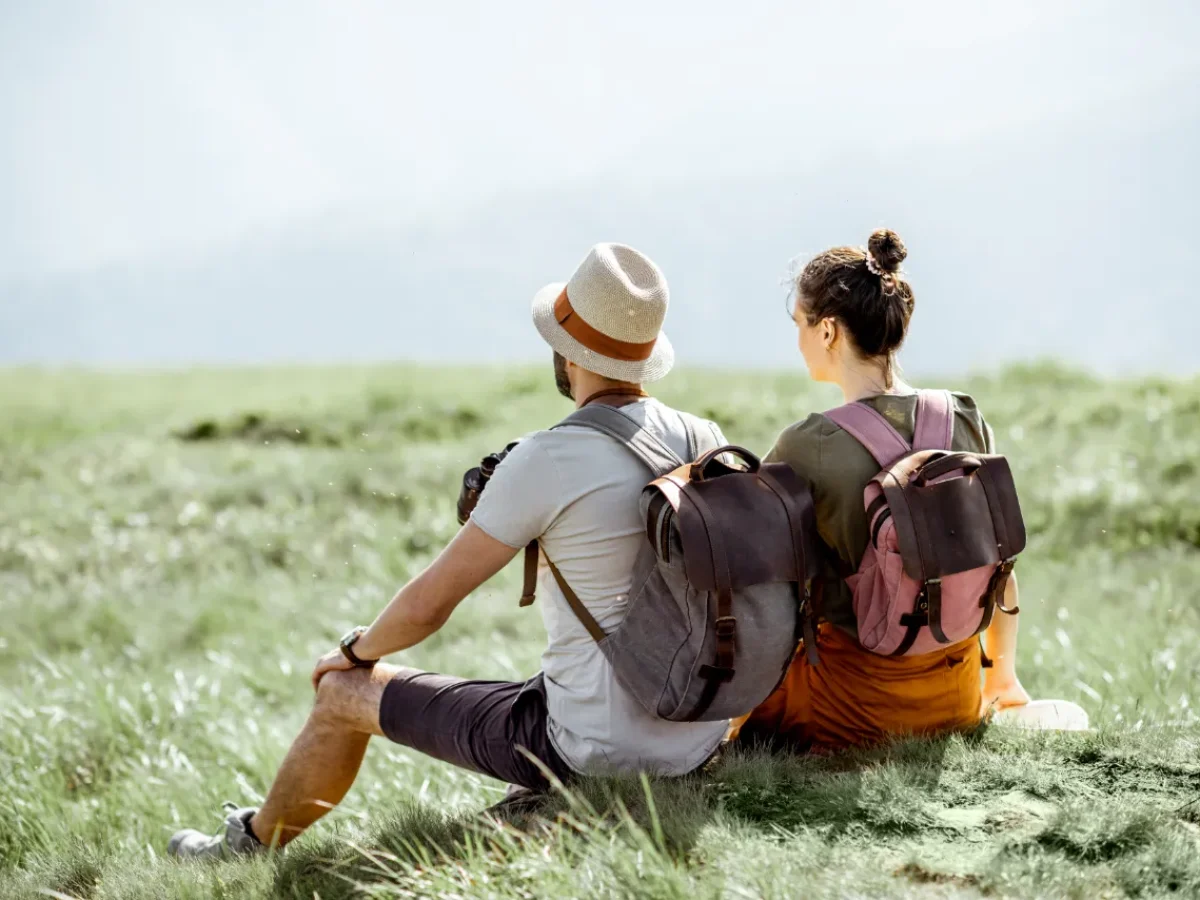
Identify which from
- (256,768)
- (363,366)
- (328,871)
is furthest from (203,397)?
(328,871)

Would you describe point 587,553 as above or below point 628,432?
below

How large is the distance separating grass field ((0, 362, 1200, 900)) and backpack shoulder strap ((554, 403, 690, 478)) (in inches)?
32.0

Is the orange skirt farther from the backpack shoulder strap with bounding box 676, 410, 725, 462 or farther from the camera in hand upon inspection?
the camera in hand

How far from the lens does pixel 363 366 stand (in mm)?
22234

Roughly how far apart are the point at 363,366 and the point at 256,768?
56.4 feet

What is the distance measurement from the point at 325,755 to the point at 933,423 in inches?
78.9

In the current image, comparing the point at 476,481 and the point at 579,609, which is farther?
the point at 476,481

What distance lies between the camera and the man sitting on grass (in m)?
3.10

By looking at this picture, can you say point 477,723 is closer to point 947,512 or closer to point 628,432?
point 628,432

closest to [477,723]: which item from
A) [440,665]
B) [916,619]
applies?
[916,619]

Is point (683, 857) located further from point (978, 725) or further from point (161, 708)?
point (161, 708)

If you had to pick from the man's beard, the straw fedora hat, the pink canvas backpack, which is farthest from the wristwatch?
the pink canvas backpack

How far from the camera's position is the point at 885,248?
3367 mm

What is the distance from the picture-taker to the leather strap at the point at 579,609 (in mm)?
3158
